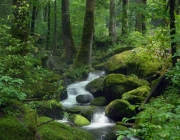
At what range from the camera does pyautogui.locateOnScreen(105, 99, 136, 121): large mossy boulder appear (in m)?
9.29

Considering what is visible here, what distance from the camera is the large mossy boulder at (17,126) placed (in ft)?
15.4

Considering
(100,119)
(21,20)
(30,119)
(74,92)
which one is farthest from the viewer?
(74,92)

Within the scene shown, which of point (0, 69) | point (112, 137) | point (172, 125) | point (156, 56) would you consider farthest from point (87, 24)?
point (172, 125)

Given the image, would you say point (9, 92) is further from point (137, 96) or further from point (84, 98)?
point (84, 98)

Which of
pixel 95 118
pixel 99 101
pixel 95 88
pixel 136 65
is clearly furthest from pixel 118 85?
pixel 95 118

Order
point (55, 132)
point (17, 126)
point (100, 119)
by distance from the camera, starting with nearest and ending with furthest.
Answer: point (17, 126) < point (55, 132) < point (100, 119)

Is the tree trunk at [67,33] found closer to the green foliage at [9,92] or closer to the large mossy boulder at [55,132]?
the large mossy boulder at [55,132]

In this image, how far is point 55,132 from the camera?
222 inches

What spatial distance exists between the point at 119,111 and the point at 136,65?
413 centimetres

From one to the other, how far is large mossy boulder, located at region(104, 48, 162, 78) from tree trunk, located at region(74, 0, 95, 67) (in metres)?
1.53

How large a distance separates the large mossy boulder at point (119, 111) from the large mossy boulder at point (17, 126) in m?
4.75

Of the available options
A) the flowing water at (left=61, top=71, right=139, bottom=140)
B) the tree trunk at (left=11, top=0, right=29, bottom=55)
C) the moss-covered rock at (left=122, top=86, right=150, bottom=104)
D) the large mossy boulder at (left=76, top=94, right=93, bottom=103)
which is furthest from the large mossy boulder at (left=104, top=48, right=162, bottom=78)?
the tree trunk at (left=11, top=0, right=29, bottom=55)

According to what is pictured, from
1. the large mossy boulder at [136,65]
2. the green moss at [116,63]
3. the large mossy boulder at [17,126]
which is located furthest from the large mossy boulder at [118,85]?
the large mossy boulder at [17,126]

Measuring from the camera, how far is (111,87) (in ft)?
38.0
